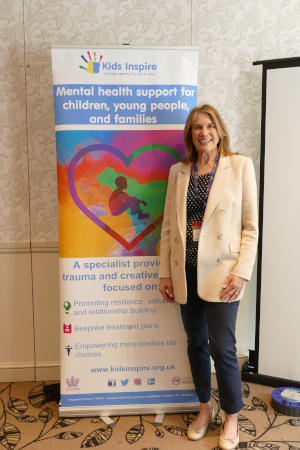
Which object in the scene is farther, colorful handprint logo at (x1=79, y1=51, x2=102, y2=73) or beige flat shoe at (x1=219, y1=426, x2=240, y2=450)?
colorful handprint logo at (x1=79, y1=51, x2=102, y2=73)

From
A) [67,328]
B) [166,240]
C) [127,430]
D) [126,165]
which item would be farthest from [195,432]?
[126,165]

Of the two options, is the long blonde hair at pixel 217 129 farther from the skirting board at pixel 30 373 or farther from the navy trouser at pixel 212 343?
the skirting board at pixel 30 373

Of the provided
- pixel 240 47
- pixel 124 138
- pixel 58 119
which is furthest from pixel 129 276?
pixel 240 47

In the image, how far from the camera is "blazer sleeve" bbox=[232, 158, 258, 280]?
195 cm

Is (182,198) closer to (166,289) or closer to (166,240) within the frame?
(166,240)

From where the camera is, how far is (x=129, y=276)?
90.4 inches

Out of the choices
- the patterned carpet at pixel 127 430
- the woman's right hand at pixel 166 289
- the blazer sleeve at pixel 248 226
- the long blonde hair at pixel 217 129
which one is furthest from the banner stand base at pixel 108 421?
the long blonde hair at pixel 217 129

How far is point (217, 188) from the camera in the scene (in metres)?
1.97

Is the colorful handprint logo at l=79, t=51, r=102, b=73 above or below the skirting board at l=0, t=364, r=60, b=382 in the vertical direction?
above

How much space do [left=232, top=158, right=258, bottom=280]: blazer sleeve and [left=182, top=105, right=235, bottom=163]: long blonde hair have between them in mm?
148

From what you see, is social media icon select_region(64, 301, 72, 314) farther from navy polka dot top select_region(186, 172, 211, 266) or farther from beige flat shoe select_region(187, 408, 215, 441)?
beige flat shoe select_region(187, 408, 215, 441)

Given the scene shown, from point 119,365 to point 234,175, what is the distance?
1.22 m

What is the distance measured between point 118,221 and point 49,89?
96 cm

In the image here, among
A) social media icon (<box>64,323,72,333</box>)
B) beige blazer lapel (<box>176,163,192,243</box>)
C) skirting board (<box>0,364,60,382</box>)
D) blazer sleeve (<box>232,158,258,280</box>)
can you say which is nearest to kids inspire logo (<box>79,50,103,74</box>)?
beige blazer lapel (<box>176,163,192,243</box>)
